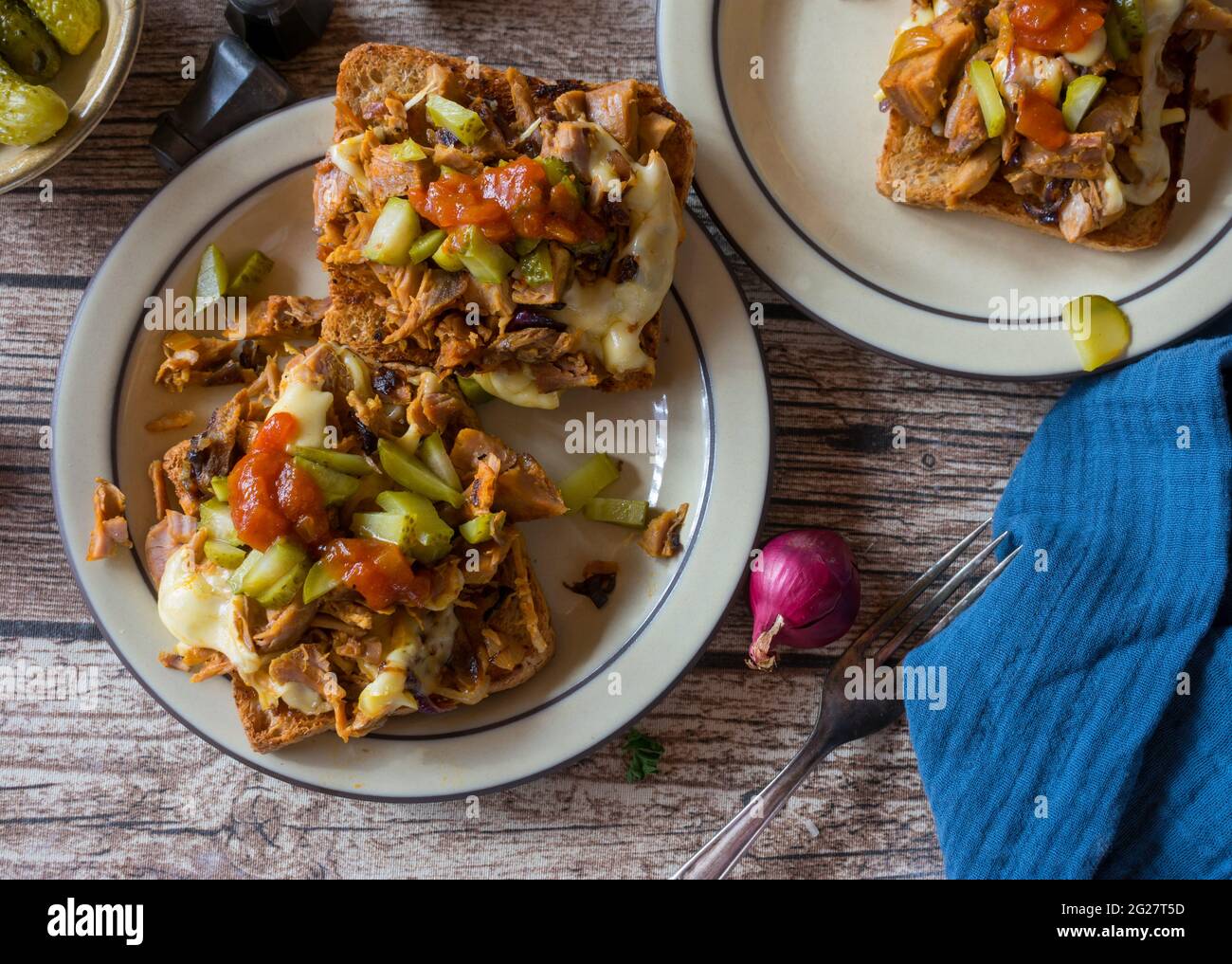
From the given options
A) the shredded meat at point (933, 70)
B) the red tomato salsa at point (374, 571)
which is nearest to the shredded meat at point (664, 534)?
the red tomato salsa at point (374, 571)

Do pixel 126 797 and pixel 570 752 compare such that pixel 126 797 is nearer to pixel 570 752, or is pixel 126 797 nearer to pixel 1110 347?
pixel 570 752

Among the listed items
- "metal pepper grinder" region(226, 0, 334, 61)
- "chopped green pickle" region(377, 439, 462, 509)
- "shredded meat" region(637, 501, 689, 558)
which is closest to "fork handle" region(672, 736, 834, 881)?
"shredded meat" region(637, 501, 689, 558)

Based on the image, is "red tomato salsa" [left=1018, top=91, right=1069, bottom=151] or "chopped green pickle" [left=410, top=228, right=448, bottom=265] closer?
"chopped green pickle" [left=410, top=228, right=448, bottom=265]

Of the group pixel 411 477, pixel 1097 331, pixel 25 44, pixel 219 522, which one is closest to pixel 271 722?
pixel 219 522

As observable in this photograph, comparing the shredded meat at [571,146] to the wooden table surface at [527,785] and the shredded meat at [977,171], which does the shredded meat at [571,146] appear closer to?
the wooden table surface at [527,785]

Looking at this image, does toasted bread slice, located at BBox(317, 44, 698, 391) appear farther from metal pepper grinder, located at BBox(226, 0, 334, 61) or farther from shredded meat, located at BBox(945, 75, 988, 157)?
shredded meat, located at BBox(945, 75, 988, 157)

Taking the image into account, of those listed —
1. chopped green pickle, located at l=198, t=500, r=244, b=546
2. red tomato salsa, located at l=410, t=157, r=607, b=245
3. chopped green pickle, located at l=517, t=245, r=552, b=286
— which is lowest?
chopped green pickle, located at l=198, t=500, r=244, b=546
